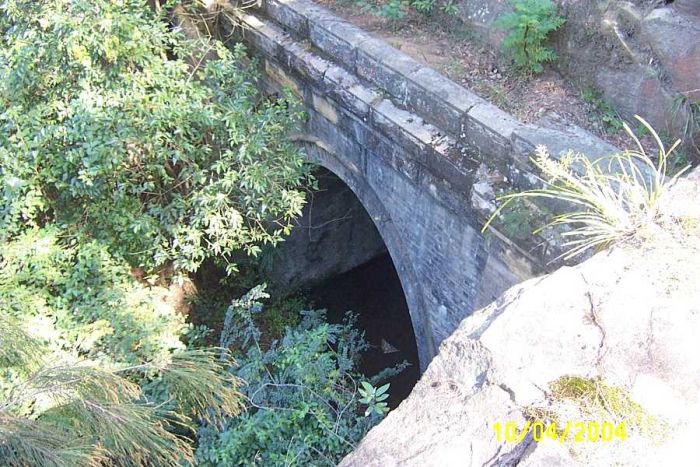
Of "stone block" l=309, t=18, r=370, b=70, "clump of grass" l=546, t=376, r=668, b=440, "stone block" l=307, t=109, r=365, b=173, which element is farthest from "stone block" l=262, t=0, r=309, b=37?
"clump of grass" l=546, t=376, r=668, b=440

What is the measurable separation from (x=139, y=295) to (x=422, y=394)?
399 centimetres

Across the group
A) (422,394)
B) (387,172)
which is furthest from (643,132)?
(422,394)

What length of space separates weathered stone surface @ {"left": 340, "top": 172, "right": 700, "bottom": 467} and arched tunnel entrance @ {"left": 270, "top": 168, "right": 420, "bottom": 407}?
5.14 m

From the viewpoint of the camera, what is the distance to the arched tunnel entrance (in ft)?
25.9

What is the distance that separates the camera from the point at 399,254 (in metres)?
5.18

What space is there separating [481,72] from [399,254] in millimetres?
1597

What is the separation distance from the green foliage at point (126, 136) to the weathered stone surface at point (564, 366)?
10.2 feet

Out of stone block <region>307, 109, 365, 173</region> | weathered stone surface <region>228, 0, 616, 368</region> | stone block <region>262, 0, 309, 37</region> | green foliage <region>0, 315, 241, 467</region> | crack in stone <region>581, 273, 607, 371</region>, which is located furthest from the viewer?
stone block <region>262, 0, 309, 37</region>

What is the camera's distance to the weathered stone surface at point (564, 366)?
1909mm

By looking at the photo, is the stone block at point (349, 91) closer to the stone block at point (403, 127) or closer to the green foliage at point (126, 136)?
the stone block at point (403, 127)

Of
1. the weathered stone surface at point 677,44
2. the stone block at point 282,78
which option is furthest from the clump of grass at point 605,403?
the stone block at point 282,78

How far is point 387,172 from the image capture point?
4910 mm
